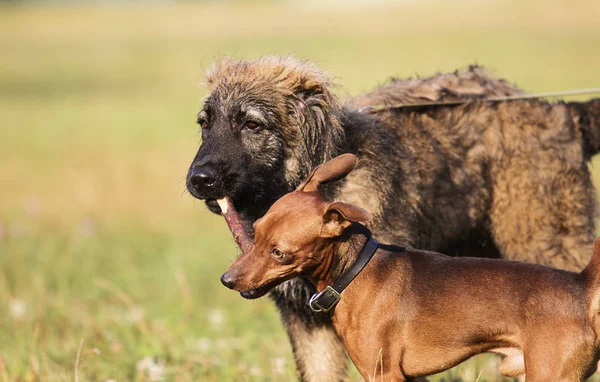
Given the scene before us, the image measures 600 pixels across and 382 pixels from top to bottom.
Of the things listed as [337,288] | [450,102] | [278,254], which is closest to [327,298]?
[337,288]

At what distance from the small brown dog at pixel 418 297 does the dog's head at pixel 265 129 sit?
0.97 m

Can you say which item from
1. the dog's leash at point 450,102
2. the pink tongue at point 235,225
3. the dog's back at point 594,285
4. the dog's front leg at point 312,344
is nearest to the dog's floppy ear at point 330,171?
the pink tongue at point 235,225

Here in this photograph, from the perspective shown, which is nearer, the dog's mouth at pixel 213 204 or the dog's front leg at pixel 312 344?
the dog's mouth at pixel 213 204

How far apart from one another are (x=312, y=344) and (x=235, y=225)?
1445 millimetres

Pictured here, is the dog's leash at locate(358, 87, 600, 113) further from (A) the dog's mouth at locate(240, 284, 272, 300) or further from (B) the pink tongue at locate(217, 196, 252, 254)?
(A) the dog's mouth at locate(240, 284, 272, 300)

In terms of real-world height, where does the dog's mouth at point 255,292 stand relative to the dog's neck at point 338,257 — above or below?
below

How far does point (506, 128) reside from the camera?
607 cm

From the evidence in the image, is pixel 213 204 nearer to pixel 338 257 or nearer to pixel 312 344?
pixel 338 257

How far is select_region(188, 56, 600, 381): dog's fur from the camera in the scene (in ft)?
17.3

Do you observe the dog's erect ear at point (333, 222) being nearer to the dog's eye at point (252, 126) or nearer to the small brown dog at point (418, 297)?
the small brown dog at point (418, 297)

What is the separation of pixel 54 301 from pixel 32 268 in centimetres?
154

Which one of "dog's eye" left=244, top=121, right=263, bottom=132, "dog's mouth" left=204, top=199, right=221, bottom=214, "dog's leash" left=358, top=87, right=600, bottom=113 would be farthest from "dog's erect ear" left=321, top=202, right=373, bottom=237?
"dog's leash" left=358, top=87, right=600, bottom=113

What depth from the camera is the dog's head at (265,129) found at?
16.7 ft

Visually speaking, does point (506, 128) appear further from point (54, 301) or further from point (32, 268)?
point (32, 268)
